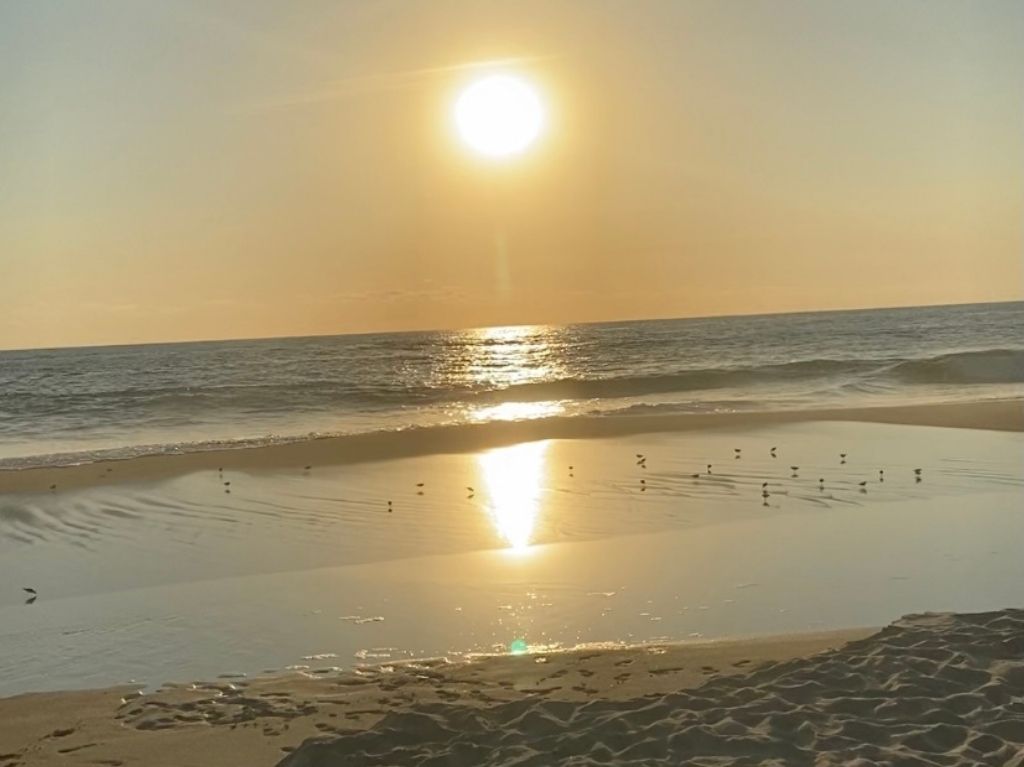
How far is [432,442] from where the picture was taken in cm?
2016

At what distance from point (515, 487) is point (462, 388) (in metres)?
24.7

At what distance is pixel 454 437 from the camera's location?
21.1 m

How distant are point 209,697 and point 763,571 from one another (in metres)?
4.94

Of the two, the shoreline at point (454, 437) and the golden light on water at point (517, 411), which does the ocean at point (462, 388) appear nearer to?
the golden light on water at point (517, 411)

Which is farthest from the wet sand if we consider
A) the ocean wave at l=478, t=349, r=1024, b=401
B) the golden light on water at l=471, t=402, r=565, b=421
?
the ocean wave at l=478, t=349, r=1024, b=401

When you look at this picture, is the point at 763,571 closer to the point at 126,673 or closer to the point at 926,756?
the point at 926,756

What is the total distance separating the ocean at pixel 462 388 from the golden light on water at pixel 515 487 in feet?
23.3

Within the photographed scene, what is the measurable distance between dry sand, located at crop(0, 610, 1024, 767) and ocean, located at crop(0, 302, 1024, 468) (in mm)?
15796

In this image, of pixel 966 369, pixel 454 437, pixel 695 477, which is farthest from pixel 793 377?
pixel 695 477

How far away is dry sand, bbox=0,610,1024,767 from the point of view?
4723 millimetres

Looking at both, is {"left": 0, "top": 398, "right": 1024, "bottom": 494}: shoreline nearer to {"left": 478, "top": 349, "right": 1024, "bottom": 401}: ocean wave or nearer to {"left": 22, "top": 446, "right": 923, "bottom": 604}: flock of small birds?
{"left": 22, "top": 446, "right": 923, "bottom": 604}: flock of small birds

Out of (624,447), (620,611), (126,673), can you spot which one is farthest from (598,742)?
(624,447)

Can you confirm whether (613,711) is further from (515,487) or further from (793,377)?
(793,377)

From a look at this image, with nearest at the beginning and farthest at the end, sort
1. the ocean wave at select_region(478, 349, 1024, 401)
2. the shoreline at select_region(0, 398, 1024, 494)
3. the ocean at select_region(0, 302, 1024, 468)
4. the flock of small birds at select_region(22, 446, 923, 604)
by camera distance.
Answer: the flock of small birds at select_region(22, 446, 923, 604) → the shoreline at select_region(0, 398, 1024, 494) → the ocean at select_region(0, 302, 1024, 468) → the ocean wave at select_region(478, 349, 1024, 401)
